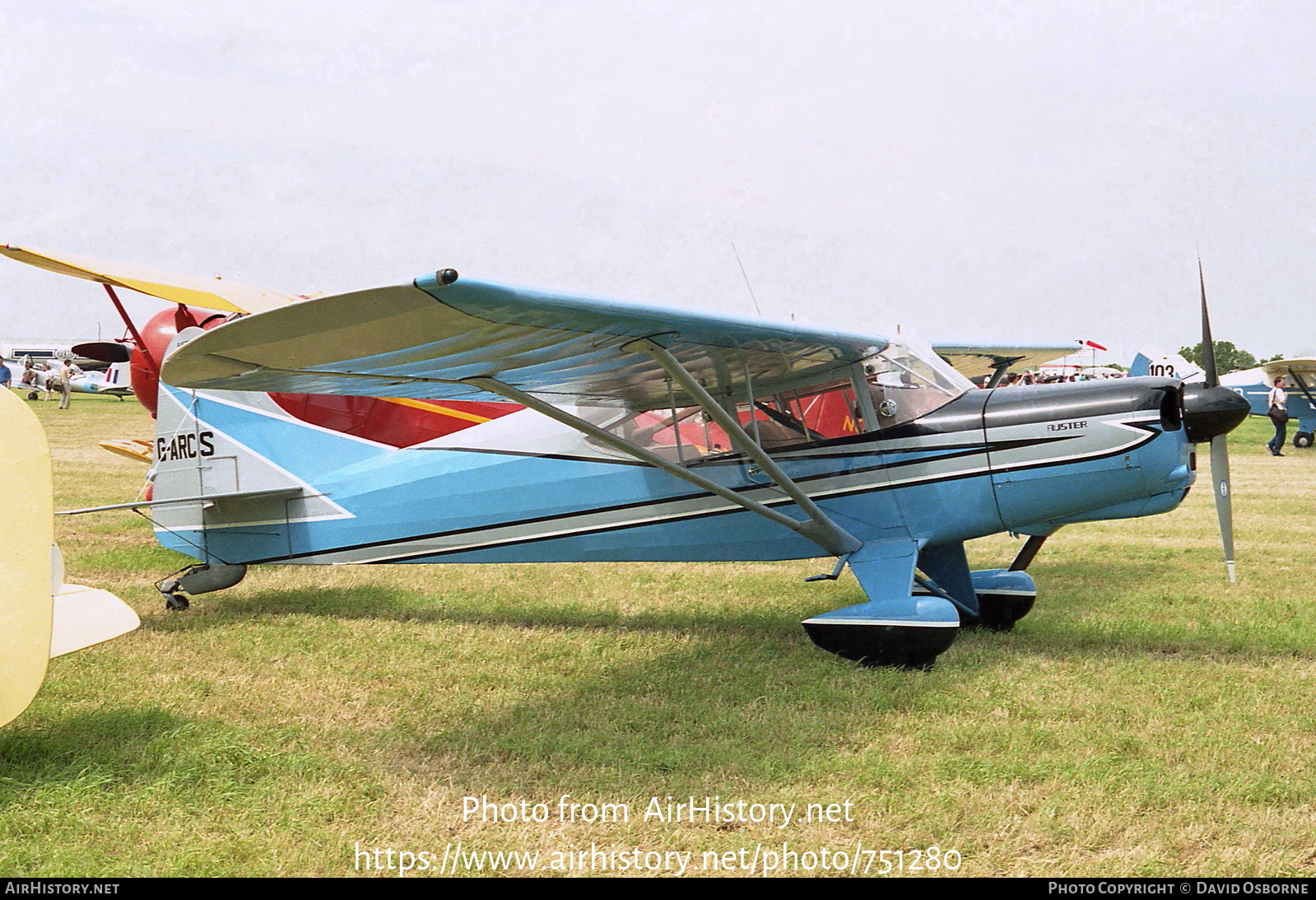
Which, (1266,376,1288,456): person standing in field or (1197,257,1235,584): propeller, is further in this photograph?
(1266,376,1288,456): person standing in field

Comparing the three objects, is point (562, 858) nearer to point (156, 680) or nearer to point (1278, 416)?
point (156, 680)

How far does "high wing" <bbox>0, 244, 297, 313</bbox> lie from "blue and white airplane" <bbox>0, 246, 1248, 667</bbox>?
0.43 ft

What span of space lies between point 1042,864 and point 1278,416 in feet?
74.6

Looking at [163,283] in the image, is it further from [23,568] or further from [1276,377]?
[1276,377]

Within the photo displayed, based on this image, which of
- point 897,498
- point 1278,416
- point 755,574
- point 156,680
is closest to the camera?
point 156,680

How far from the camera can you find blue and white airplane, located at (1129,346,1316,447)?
68.4 ft

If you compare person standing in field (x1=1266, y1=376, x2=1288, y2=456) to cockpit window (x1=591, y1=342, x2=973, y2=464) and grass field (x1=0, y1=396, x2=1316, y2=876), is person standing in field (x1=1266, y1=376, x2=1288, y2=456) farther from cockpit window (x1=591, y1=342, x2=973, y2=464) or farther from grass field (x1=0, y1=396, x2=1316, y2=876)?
cockpit window (x1=591, y1=342, x2=973, y2=464)

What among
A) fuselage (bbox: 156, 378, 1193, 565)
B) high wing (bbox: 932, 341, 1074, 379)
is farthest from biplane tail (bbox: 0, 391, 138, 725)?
high wing (bbox: 932, 341, 1074, 379)

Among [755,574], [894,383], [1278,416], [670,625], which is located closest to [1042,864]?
[894,383]

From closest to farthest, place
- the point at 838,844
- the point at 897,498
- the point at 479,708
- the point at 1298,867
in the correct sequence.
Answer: the point at 1298,867, the point at 838,844, the point at 479,708, the point at 897,498

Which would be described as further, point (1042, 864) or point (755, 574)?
point (755, 574)

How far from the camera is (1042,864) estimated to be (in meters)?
3.22

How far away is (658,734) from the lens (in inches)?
177

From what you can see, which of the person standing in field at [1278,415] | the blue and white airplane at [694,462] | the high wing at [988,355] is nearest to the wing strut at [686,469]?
the blue and white airplane at [694,462]
